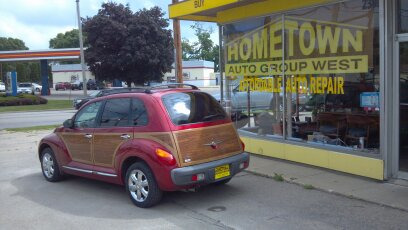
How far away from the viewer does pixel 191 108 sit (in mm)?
6477

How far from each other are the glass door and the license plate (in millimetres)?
2781

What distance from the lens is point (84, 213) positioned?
6.10 metres

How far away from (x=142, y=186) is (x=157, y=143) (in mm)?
680

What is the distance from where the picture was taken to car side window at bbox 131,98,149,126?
20.8 feet

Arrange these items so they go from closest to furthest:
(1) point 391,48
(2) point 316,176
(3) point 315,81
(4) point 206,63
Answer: (1) point 391,48 → (2) point 316,176 → (3) point 315,81 → (4) point 206,63

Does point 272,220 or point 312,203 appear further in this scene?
point 312,203

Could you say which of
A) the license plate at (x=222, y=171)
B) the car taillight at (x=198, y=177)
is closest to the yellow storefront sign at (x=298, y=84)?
the license plate at (x=222, y=171)

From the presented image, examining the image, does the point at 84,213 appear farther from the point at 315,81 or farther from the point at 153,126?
the point at 315,81

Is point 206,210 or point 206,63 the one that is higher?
point 206,63

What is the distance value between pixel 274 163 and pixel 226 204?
9.06 ft

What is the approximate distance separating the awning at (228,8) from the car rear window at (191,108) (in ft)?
9.84

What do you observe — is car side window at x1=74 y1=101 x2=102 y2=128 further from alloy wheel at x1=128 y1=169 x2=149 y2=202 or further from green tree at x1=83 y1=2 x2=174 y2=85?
green tree at x1=83 y1=2 x2=174 y2=85

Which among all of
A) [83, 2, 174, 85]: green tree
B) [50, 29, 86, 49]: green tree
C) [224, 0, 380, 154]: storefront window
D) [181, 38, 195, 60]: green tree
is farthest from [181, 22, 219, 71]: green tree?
[224, 0, 380, 154]: storefront window

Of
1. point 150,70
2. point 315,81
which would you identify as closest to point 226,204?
point 315,81
